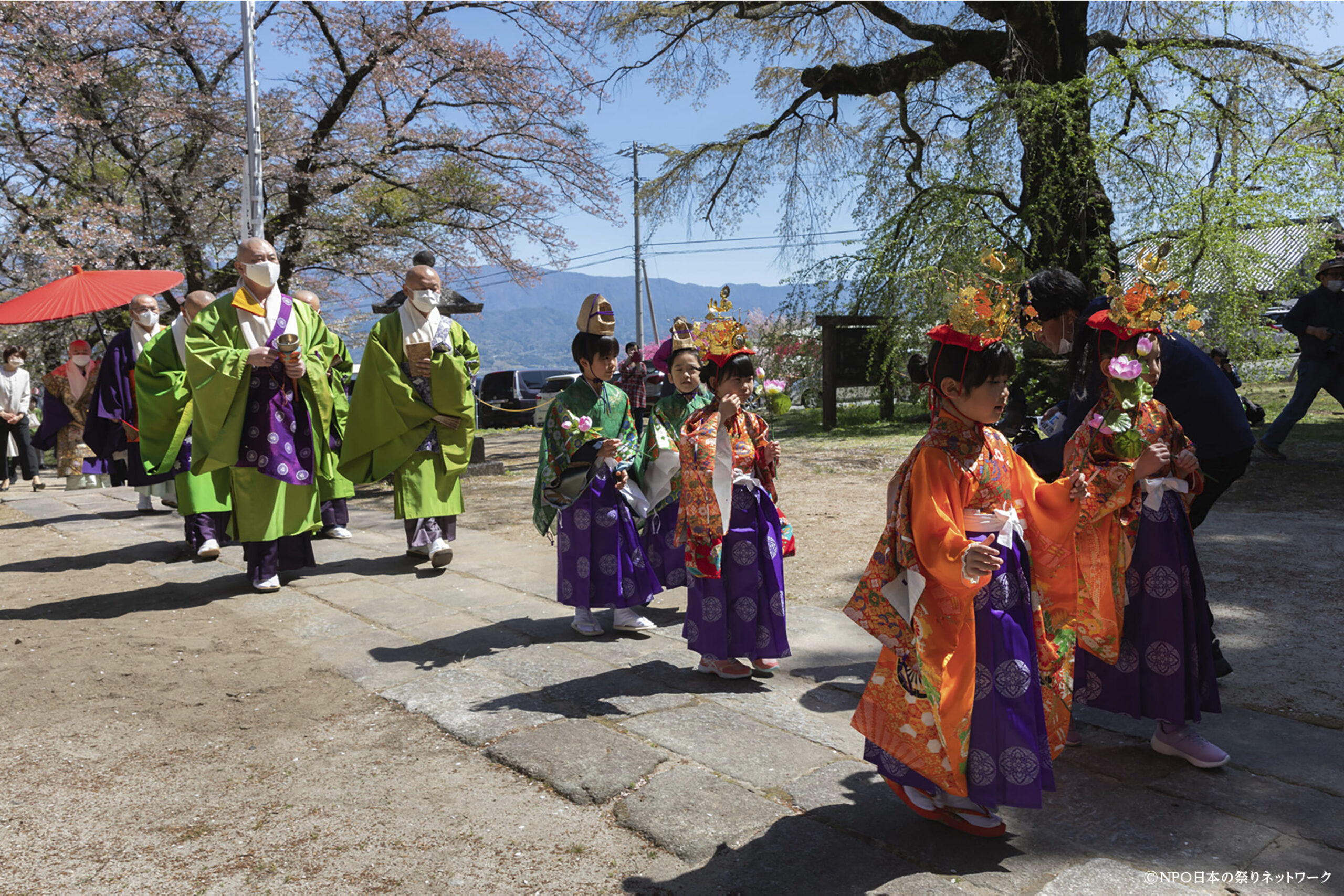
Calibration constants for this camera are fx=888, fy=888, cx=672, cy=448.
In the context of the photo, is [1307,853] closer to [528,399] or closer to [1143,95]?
[1143,95]

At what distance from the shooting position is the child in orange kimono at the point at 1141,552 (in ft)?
8.44

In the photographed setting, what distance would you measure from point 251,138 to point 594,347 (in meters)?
7.44

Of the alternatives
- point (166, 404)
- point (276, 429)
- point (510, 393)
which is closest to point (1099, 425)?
point (276, 429)

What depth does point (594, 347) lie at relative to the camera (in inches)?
166

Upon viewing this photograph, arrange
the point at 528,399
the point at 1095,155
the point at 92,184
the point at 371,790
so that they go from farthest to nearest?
the point at 528,399 < the point at 92,184 < the point at 1095,155 < the point at 371,790

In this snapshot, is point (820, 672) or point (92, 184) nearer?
point (820, 672)

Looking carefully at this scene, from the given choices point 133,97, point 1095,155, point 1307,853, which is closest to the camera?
point 1307,853

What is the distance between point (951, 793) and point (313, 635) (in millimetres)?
3251

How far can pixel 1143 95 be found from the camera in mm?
10297

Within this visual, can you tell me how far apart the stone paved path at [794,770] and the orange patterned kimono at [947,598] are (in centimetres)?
25

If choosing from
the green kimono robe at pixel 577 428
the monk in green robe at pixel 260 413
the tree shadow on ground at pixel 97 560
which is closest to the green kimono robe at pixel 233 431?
the monk in green robe at pixel 260 413

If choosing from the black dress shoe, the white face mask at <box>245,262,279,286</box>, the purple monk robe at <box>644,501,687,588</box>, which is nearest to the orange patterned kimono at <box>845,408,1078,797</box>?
the black dress shoe

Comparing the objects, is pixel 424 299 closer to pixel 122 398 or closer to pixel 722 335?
pixel 722 335

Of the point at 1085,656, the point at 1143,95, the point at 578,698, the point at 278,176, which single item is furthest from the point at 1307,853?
the point at 278,176
